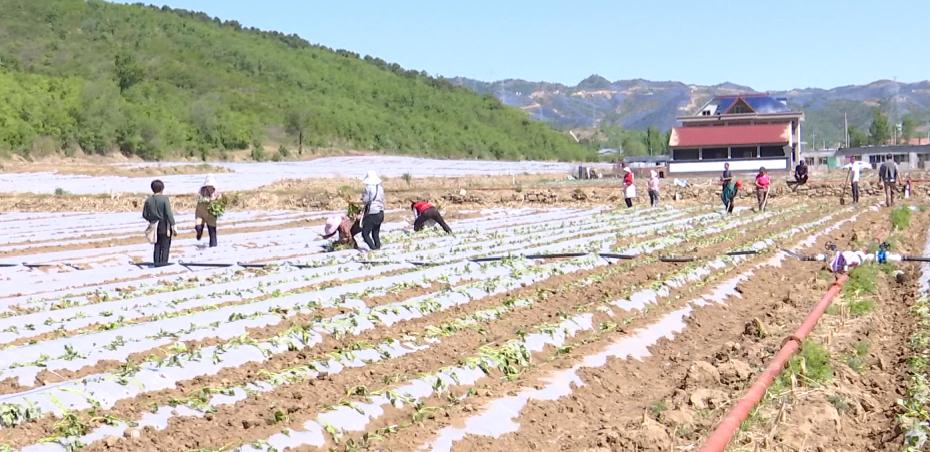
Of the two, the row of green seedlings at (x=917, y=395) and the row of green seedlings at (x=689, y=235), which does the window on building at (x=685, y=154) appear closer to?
the row of green seedlings at (x=689, y=235)

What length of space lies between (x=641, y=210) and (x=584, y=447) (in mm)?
19963

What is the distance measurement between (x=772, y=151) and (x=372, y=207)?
44.5m

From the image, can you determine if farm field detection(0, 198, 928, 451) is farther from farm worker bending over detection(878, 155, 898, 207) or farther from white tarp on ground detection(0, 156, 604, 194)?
white tarp on ground detection(0, 156, 604, 194)

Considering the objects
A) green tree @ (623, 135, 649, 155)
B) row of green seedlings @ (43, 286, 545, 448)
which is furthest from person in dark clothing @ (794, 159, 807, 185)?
green tree @ (623, 135, 649, 155)

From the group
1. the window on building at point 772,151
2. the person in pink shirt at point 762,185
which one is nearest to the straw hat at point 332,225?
the person in pink shirt at point 762,185

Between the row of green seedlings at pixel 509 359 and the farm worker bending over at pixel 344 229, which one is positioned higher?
the farm worker bending over at pixel 344 229

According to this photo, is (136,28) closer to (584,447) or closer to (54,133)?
(54,133)

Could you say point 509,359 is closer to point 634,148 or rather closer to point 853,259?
point 853,259

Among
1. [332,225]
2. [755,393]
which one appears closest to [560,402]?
[755,393]

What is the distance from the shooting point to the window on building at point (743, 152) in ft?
181

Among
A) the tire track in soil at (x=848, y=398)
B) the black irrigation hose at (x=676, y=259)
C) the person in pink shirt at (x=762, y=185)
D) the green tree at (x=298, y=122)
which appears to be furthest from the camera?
the green tree at (x=298, y=122)

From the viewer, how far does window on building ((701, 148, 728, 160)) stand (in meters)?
55.3

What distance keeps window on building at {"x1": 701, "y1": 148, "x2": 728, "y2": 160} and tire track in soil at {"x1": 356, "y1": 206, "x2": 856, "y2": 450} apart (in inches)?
1899

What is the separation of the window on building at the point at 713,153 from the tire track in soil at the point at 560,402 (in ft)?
158
